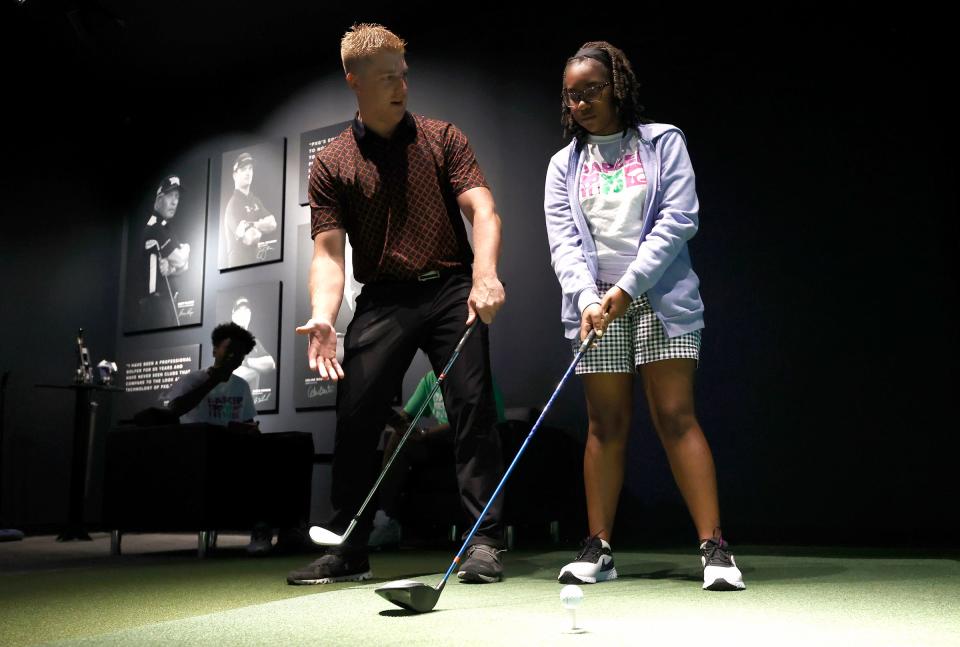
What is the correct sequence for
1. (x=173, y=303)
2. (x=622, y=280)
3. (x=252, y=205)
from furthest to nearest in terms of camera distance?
(x=173, y=303) → (x=252, y=205) → (x=622, y=280)

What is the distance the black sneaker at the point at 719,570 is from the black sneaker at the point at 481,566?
0.56m

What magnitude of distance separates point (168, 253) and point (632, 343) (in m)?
5.44

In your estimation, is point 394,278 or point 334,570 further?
point 394,278

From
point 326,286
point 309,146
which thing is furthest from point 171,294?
point 326,286

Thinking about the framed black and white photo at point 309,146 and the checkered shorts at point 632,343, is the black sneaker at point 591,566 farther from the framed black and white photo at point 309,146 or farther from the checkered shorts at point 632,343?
the framed black and white photo at point 309,146

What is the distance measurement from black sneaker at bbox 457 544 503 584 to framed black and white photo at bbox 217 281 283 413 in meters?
4.05

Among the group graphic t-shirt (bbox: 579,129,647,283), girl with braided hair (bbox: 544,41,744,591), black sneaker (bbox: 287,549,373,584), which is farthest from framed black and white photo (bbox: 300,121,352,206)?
black sneaker (bbox: 287,549,373,584)

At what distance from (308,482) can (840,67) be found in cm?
347

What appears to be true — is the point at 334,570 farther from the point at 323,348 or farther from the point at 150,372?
the point at 150,372

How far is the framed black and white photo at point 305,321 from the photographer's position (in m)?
5.96

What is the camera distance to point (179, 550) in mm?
4664

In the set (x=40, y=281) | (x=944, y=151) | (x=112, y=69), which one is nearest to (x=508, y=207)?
(x=944, y=151)

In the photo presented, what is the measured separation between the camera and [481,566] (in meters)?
2.44

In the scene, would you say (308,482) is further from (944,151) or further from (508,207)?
(944,151)
